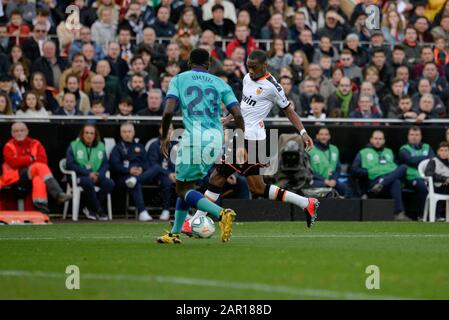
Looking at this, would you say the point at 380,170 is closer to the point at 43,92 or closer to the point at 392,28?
the point at 392,28

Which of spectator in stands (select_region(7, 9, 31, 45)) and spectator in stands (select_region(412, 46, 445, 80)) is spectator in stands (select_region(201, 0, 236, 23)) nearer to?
spectator in stands (select_region(412, 46, 445, 80))

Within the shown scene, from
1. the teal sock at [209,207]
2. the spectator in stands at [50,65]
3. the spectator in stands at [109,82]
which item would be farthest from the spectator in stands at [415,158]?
the teal sock at [209,207]

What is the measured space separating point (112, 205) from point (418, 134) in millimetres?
6182

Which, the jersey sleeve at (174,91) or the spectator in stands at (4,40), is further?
the spectator in stands at (4,40)

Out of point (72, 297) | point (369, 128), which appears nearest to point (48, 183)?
point (369, 128)

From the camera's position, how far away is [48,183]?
2122 cm

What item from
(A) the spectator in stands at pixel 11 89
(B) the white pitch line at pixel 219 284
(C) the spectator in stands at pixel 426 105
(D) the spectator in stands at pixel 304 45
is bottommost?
(B) the white pitch line at pixel 219 284

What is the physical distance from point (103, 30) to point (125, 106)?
2.95 metres

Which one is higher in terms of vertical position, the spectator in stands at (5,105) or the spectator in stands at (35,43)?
the spectator in stands at (35,43)

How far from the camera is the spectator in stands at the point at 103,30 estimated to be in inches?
990

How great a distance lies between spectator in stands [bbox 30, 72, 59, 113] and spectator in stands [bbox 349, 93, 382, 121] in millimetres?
6066

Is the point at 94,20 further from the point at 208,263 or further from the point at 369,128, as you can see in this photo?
the point at 208,263

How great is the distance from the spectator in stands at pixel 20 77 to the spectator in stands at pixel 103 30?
244 centimetres

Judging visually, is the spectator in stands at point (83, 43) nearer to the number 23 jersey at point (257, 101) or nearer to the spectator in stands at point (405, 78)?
the spectator in stands at point (405, 78)
